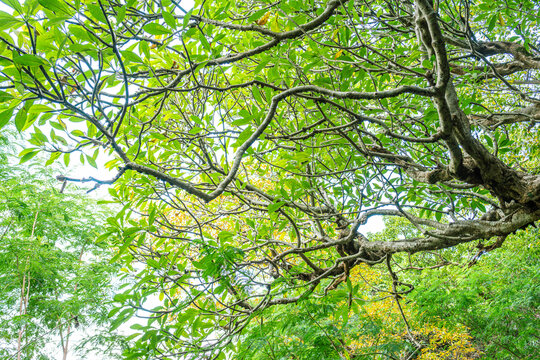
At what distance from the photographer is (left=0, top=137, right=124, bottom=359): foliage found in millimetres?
4946

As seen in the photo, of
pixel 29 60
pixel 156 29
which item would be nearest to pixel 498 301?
pixel 156 29

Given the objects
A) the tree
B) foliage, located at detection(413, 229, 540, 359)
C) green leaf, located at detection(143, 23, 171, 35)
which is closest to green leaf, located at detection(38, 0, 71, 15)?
the tree

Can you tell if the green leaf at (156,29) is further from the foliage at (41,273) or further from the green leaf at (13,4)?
the foliage at (41,273)

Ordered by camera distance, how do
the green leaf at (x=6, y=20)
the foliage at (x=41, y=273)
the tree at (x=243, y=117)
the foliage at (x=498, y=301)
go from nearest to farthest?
the green leaf at (x=6, y=20) < the tree at (x=243, y=117) < the foliage at (x=498, y=301) < the foliage at (x=41, y=273)

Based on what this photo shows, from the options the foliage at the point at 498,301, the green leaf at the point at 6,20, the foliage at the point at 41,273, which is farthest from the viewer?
the foliage at the point at 41,273

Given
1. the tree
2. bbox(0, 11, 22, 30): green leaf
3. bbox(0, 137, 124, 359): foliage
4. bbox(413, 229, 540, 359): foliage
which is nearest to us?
bbox(0, 11, 22, 30): green leaf

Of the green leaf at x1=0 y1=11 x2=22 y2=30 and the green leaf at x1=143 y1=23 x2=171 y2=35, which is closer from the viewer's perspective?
the green leaf at x1=0 y1=11 x2=22 y2=30

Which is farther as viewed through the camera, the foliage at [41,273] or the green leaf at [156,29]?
the foliage at [41,273]

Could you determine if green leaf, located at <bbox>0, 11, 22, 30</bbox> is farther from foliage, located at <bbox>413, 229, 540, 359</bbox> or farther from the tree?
foliage, located at <bbox>413, 229, 540, 359</bbox>

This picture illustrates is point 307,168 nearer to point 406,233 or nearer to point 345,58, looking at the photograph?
point 345,58

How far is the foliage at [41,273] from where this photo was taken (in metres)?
4.95

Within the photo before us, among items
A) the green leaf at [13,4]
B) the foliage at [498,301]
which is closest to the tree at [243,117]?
Result: the green leaf at [13,4]

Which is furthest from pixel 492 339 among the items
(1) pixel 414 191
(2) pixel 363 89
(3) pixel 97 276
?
(3) pixel 97 276

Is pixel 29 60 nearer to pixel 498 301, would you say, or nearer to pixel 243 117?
pixel 243 117
